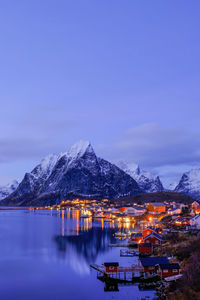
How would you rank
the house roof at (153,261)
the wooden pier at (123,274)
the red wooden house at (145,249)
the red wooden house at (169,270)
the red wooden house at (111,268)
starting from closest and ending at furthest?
the red wooden house at (169,270) < the wooden pier at (123,274) < the house roof at (153,261) < the red wooden house at (111,268) < the red wooden house at (145,249)

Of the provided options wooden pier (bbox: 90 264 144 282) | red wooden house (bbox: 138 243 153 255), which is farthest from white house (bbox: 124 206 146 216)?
wooden pier (bbox: 90 264 144 282)

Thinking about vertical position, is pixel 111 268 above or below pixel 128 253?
above

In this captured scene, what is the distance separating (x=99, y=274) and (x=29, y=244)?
26.2m

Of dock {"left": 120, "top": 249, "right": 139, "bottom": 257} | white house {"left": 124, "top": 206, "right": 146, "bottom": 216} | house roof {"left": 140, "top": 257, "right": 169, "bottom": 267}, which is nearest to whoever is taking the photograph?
house roof {"left": 140, "top": 257, "right": 169, "bottom": 267}

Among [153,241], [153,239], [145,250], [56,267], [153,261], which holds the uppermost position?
[153,239]

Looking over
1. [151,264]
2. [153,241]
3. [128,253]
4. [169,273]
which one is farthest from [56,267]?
[153,241]

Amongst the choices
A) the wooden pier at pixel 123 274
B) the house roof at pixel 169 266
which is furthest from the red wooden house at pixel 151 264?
the house roof at pixel 169 266

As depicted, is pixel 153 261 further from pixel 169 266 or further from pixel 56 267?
pixel 56 267

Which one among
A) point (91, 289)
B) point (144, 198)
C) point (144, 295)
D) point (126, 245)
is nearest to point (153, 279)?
point (144, 295)

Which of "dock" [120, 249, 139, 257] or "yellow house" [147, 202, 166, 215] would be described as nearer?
"dock" [120, 249, 139, 257]

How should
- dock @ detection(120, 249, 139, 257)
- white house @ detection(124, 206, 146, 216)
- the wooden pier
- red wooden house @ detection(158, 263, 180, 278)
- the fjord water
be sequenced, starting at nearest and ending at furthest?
the fjord water
red wooden house @ detection(158, 263, 180, 278)
the wooden pier
dock @ detection(120, 249, 139, 257)
white house @ detection(124, 206, 146, 216)

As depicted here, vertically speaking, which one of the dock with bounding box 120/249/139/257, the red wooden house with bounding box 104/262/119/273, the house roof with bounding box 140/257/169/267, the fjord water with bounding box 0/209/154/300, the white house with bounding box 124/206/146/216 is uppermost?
the white house with bounding box 124/206/146/216

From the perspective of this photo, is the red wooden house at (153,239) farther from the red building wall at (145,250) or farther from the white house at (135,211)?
the white house at (135,211)

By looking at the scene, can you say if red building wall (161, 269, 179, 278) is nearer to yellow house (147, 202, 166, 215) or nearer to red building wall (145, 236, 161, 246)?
red building wall (145, 236, 161, 246)
